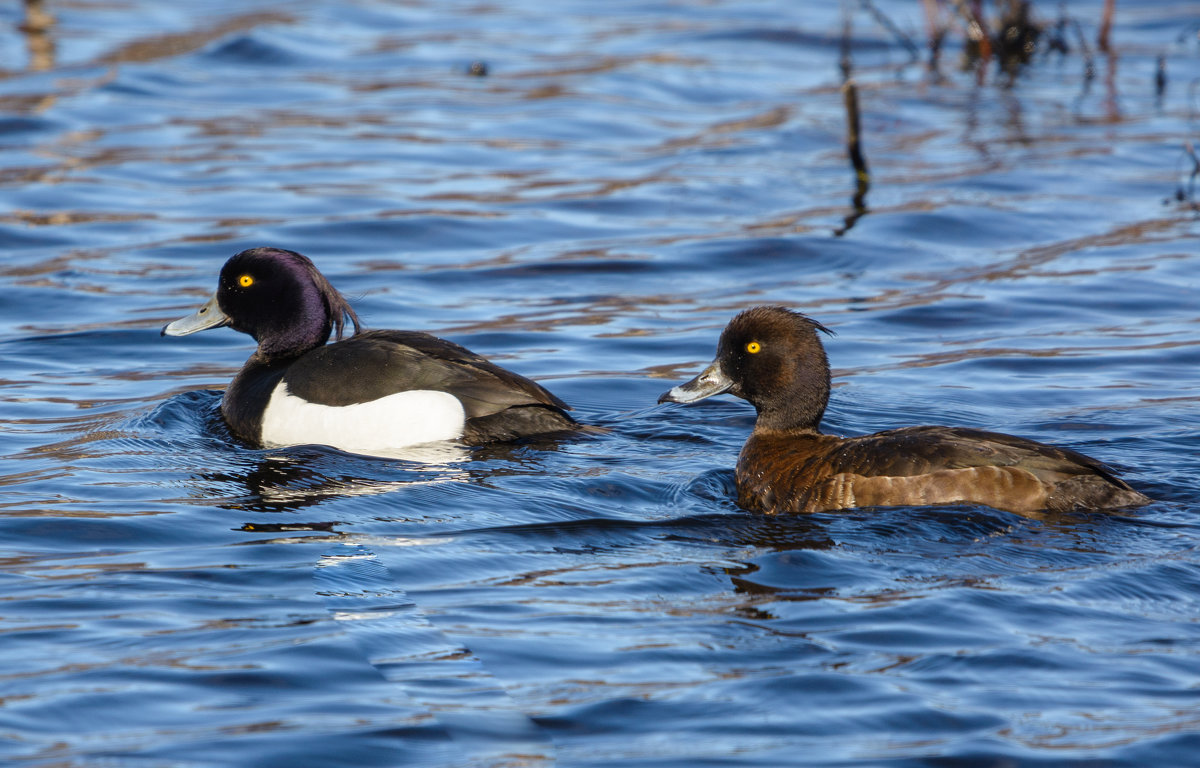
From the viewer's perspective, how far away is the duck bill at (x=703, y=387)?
6.96 m

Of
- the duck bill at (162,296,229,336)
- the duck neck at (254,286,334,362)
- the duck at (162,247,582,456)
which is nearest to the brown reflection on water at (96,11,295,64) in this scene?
the duck bill at (162,296,229,336)

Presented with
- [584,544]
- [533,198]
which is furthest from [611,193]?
[584,544]

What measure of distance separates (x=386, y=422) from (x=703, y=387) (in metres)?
1.49

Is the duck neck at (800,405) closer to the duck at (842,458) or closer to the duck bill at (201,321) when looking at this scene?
the duck at (842,458)

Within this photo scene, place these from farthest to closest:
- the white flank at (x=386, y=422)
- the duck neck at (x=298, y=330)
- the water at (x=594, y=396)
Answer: the duck neck at (x=298, y=330), the white flank at (x=386, y=422), the water at (x=594, y=396)

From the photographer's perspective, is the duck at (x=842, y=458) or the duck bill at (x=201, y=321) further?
the duck bill at (x=201, y=321)

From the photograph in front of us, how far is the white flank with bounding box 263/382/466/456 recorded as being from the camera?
7.30 metres

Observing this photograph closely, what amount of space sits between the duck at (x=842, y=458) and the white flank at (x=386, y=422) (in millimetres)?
1070

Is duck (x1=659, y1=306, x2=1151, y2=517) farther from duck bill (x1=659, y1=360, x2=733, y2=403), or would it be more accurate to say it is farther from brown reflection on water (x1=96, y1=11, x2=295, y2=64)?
brown reflection on water (x1=96, y1=11, x2=295, y2=64)

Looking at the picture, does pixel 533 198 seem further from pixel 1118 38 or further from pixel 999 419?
pixel 1118 38

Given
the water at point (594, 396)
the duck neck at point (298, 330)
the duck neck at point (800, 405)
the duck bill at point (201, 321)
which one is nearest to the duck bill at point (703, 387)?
the duck neck at point (800, 405)

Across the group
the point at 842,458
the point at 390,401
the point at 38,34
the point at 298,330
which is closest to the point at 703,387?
the point at 842,458

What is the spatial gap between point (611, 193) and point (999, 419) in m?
6.07

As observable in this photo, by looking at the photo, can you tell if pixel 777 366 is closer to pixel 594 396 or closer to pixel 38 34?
pixel 594 396
